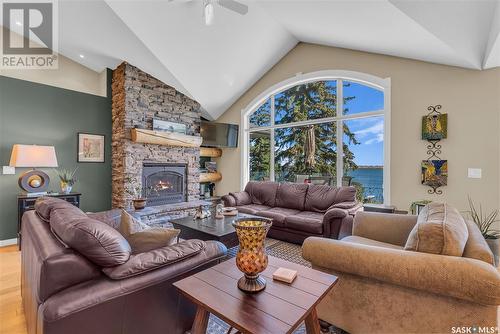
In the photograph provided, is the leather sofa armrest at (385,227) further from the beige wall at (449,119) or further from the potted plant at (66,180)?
the potted plant at (66,180)

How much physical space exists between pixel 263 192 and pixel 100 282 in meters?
3.81

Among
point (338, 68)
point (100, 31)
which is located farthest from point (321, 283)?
point (100, 31)

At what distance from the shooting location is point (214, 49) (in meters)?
4.36

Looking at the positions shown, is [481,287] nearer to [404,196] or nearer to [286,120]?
[404,196]

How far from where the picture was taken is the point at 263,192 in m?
4.91

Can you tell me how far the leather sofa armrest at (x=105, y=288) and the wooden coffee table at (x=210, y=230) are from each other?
3.69ft

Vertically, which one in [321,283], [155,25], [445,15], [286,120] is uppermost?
[155,25]

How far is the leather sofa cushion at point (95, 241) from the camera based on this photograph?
1.24 metres

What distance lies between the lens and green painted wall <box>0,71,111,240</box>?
383 cm

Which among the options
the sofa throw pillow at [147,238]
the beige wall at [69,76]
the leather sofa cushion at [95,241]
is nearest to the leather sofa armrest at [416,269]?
the sofa throw pillow at [147,238]

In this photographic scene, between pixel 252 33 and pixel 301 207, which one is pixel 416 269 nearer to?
pixel 301 207

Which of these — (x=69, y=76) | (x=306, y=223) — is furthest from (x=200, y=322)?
(x=69, y=76)

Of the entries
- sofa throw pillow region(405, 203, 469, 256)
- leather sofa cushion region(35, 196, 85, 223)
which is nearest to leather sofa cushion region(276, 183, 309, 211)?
sofa throw pillow region(405, 203, 469, 256)

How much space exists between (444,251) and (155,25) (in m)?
4.31
